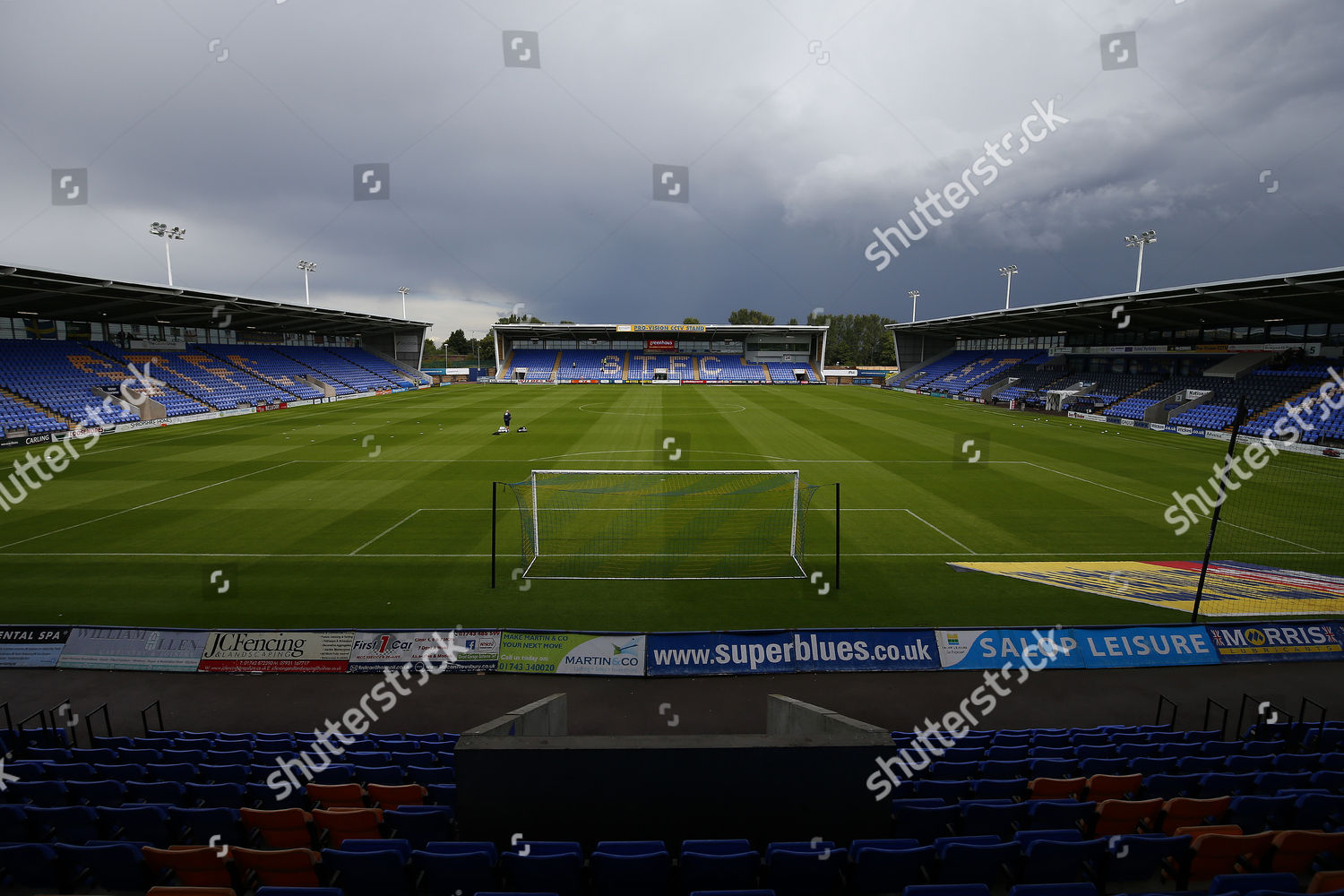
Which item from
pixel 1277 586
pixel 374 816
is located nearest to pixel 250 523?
pixel 374 816

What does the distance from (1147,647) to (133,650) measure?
1841cm

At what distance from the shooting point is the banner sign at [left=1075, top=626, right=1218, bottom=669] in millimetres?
11258

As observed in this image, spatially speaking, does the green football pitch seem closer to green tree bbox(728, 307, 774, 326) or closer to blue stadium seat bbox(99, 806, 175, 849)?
blue stadium seat bbox(99, 806, 175, 849)

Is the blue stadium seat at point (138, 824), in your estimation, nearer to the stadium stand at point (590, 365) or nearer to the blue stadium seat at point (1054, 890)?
the blue stadium seat at point (1054, 890)

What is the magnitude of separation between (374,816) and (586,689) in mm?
5123

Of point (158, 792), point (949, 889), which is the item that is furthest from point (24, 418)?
point (949, 889)

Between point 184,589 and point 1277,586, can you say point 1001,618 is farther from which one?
point 184,589

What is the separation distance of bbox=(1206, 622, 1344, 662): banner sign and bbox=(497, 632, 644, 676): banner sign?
10.7 metres

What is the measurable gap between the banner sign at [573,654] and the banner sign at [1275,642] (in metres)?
10.7

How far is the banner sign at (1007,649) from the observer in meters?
11.2

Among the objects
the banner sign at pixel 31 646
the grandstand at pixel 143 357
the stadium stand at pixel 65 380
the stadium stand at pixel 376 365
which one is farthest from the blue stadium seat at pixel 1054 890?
the stadium stand at pixel 376 365

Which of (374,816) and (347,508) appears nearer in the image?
(374,816)

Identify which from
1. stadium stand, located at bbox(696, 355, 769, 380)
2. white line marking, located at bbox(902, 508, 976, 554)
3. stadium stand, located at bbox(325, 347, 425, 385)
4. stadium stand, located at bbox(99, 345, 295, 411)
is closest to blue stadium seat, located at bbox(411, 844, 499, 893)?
white line marking, located at bbox(902, 508, 976, 554)

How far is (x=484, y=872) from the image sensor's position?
4.73m
